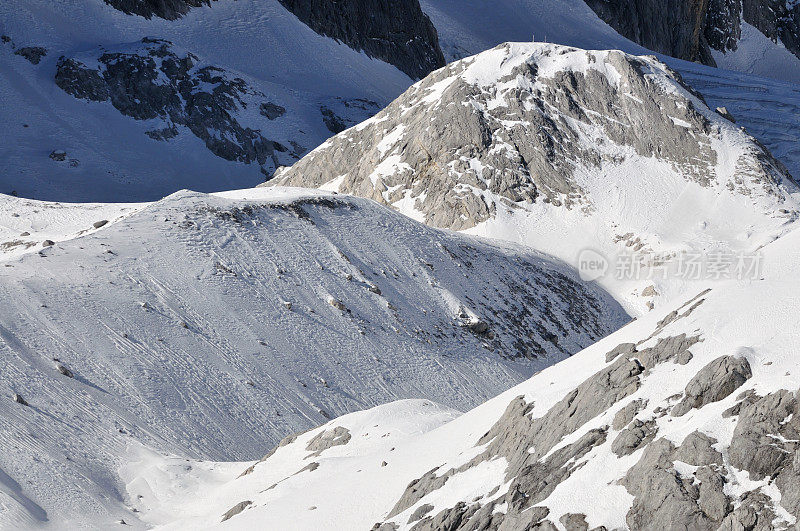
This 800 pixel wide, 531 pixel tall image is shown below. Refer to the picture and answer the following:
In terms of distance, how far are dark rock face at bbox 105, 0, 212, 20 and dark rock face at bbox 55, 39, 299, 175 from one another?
10789 millimetres

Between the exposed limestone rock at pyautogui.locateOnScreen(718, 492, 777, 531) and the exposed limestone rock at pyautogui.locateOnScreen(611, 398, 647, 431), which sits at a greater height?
the exposed limestone rock at pyautogui.locateOnScreen(611, 398, 647, 431)

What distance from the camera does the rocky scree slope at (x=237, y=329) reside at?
26.9 metres

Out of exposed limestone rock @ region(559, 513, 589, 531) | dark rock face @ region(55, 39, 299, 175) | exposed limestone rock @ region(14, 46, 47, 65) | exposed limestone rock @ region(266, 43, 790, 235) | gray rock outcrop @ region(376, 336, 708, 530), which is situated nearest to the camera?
exposed limestone rock @ region(559, 513, 589, 531)

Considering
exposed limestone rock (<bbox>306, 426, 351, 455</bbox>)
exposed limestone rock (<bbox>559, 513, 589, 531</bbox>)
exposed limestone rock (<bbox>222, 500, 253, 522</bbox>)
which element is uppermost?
exposed limestone rock (<bbox>559, 513, 589, 531</bbox>)

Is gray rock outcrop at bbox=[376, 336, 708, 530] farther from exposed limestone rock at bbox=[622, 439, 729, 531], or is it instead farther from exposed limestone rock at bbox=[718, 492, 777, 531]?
exposed limestone rock at bbox=[718, 492, 777, 531]

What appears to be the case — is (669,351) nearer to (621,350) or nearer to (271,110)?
(621,350)

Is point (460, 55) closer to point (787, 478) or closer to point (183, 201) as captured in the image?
point (183, 201)

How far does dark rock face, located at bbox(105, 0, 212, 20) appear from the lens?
93.4m

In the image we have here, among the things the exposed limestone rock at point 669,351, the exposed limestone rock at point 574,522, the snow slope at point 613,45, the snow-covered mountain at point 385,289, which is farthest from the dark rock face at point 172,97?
the exposed limestone rock at point 574,522

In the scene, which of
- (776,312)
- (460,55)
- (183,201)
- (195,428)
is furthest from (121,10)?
(776,312)

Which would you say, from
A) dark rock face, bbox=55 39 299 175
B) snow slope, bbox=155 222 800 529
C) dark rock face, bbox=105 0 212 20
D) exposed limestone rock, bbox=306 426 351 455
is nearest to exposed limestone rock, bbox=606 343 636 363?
snow slope, bbox=155 222 800 529

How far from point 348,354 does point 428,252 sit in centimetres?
1032

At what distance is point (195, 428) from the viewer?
29266 millimetres

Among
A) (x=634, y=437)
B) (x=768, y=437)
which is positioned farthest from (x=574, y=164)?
(x=768, y=437)
